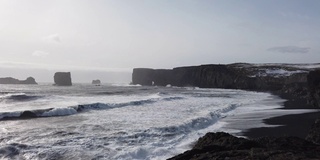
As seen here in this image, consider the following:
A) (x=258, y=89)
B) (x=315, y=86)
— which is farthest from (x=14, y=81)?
(x=315, y=86)

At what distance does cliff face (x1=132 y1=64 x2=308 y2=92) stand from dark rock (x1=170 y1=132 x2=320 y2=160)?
65047mm

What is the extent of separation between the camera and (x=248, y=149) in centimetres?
963

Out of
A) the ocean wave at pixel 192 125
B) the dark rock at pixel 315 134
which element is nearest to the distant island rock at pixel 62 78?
the ocean wave at pixel 192 125

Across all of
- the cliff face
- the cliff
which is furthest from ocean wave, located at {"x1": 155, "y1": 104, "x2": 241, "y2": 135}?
the cliff face

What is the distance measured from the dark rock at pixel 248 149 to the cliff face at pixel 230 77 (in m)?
65.0

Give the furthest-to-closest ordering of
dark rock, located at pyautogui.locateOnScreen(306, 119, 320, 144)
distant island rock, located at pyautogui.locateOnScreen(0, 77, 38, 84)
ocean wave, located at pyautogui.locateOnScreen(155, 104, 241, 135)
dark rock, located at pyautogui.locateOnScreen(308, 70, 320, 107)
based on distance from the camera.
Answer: distant island rock, located at pyautogui.locateOnScreen(0, 77, 38, 84) < dark rock, located at pyautogui.locateOnScreen(308, 70, 320, 107) < ocean wave, located at pyautogui.locateOnScreen(155, 104, 241, 135) < dark rock, located at pyautogui.locateOnScreen(306, 119, 320, 144)

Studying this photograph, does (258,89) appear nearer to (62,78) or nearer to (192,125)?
(192,125)

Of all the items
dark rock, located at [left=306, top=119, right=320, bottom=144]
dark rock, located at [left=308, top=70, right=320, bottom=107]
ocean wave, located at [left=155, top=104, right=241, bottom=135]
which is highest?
dark rock, located at [left=308, top=70, right=320, bottom=107]

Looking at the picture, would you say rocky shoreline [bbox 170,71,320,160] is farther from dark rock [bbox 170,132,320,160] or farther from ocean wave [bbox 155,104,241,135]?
ocean wave [bbox 155,104,241,135]

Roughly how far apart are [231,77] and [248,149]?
95295 millimetres

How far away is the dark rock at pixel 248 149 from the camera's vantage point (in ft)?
27.3

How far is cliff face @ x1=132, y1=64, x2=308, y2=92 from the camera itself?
87.5 m

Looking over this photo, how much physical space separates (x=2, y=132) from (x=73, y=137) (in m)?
5.19

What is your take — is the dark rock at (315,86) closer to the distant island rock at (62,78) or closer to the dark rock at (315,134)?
the dark rock at (315,134)
